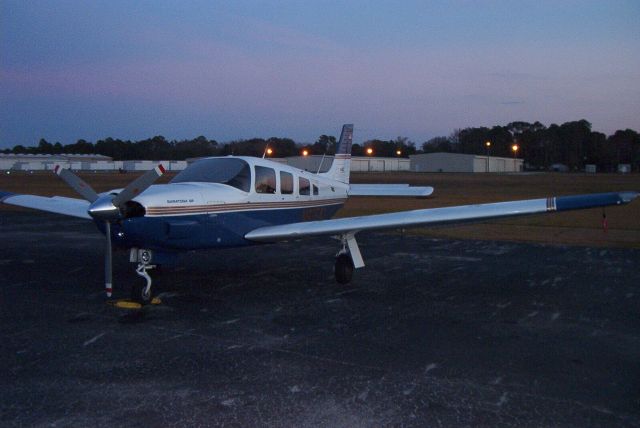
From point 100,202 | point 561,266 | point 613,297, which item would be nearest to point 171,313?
point 100,202

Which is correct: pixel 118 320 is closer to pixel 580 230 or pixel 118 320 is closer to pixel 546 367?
pixel 546 367

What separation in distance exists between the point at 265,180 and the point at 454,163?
10198 centimetres

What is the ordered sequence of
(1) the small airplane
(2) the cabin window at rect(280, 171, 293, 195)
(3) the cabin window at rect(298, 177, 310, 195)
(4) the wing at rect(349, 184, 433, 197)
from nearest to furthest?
(1) the small airplane, (2) the cabin window at rect(280, 171, 293, 195), (3) the cabin window at rect(298, 177, 310, 195), (4) the wing at rect(349, 184, 433, 197)

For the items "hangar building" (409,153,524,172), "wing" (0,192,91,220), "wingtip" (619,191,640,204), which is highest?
"hangar building" (409,153,524,172)

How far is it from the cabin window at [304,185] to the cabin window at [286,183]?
0.38 m

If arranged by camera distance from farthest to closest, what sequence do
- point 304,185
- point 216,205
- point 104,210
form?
point 304,185 < point 216,205 < point 104,210

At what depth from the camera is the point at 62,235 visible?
1783 cm

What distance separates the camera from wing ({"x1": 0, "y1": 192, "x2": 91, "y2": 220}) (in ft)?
37.2

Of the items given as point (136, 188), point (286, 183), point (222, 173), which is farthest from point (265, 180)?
point (136, 188)

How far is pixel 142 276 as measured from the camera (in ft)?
28.7

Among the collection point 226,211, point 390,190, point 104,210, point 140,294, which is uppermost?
point 390,190

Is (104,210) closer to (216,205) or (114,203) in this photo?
(114,203)

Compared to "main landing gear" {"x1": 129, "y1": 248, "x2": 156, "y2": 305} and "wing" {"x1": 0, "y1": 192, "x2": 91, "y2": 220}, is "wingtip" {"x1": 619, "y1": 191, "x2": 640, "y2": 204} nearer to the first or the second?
"main landing gear" {"x1": 129, "y1": 248, "x2": 156, "y2": 305}

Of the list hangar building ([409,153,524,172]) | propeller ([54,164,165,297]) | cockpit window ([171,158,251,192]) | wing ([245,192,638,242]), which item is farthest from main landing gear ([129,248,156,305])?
hangar building ([409,153,524,172])
